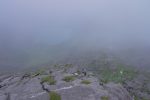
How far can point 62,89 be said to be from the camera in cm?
5447

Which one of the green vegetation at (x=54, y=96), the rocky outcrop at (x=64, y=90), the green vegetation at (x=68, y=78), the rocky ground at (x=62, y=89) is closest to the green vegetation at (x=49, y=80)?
the rocky ground at (x=62, y=89)

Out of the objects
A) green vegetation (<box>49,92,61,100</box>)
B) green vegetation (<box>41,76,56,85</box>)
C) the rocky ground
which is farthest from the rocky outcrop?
green vegetation (<box>41,76,56,85</box>)

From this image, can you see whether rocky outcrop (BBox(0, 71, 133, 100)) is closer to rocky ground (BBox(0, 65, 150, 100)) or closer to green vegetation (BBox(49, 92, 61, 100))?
rocky ground (BBox(0, 65, 150, 100))

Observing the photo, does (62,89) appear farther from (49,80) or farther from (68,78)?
(49,80)

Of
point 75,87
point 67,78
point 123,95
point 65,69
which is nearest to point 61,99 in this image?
point 75,87

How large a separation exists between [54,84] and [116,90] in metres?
11.5

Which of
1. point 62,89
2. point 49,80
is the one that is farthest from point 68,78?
point 62,89

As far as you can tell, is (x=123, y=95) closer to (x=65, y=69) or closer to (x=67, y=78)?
(x=67, y=78)

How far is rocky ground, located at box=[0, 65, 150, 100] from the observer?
5309 cm

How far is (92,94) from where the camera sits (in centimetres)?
5344

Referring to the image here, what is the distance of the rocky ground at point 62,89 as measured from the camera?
53.1 metres

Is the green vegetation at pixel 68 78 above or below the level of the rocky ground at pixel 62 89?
above

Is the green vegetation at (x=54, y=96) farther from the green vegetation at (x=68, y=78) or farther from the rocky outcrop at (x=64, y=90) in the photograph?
the green vegetation at (x=68, y=78)

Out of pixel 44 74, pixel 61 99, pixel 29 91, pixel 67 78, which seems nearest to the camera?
pixel 61 99
